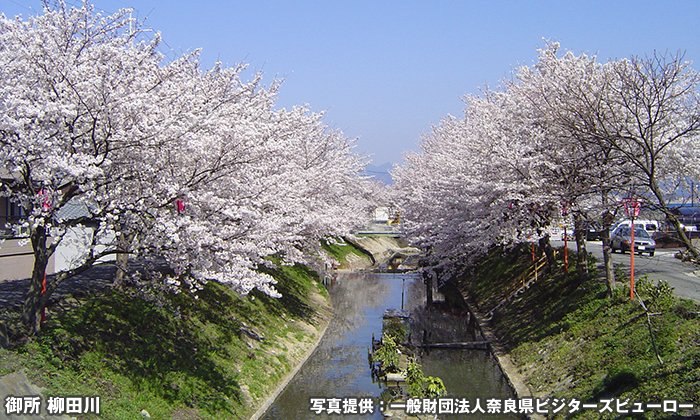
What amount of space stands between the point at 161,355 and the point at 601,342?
40.4 ft

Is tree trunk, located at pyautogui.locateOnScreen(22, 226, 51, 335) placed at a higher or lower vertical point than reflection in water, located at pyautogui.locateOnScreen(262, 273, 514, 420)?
higher

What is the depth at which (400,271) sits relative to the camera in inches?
1799

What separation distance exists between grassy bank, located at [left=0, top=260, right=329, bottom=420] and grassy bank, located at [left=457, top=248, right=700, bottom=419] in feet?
28.3

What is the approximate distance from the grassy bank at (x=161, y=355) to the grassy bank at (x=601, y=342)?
28.3 feet

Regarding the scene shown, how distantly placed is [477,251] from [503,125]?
21.2 ft

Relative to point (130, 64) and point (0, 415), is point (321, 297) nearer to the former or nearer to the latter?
point (130, 64)

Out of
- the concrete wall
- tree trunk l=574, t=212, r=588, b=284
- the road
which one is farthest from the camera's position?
the concrete wall

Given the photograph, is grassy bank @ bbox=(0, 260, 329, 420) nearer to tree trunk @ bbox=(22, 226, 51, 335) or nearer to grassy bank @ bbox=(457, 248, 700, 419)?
tree trunk @ bbox=(22, 226, 51, 335)

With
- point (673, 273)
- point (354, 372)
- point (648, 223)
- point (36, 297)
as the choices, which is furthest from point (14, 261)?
point (648, 223)

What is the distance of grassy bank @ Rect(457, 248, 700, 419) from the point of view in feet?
41.5

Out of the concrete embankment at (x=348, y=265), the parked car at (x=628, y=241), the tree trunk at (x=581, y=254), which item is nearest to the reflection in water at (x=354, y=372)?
the concrete embankment at (x=348, y=265)

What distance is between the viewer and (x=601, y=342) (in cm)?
1691

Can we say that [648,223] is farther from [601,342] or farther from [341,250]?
[341,250]

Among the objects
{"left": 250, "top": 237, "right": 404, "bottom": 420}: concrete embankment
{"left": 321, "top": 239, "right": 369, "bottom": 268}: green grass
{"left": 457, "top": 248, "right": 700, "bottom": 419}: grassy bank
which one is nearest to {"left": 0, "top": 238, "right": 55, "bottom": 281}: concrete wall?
{"left": 250, "top": 237, "right": 404, "bottom": 420}: concrete embankment
